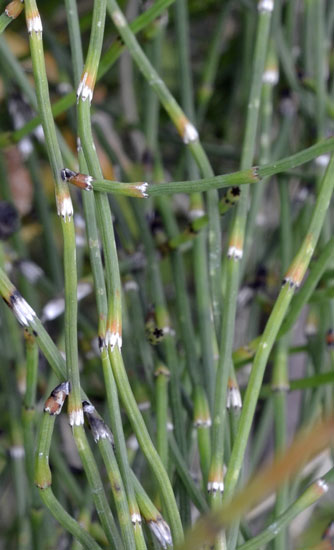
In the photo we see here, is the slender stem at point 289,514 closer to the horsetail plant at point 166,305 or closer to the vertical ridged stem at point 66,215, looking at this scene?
the horsetail plant at point 166,305

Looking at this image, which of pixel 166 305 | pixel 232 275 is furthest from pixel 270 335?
pixel 166 305

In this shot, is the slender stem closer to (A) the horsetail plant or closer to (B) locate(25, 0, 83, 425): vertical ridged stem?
(A) the horsetail plant

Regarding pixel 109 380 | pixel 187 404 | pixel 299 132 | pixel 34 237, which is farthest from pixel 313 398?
pixel 34 237

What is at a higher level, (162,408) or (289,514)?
(162,408)

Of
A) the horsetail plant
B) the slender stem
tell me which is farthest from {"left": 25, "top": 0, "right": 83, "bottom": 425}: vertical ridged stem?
the slender stem

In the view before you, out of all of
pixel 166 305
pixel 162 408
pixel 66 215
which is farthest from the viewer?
pixel 166 305

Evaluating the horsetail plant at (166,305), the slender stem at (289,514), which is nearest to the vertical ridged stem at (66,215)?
the horsetail plant at (166,305)

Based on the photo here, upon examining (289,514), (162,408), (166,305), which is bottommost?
(289,514)

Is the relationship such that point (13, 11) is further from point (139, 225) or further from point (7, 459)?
point (7, 459)

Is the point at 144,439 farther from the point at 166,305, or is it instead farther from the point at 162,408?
the point at 166,305


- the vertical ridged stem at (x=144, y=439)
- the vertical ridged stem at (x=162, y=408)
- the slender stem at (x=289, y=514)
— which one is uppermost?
the vertical ridged stem at (x=162, y=408)

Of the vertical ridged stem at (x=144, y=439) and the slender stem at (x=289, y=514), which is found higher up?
the vertical ridged stem at (x=144, y=439)
